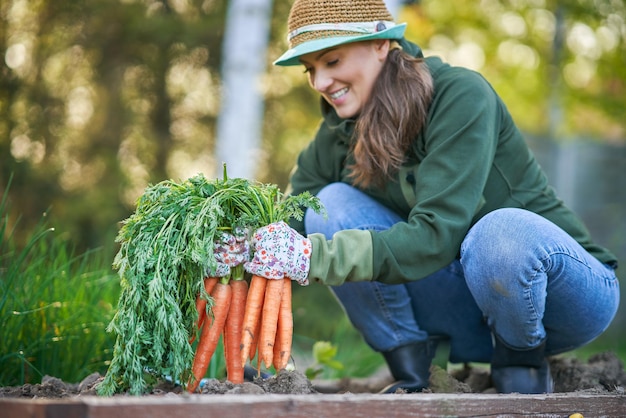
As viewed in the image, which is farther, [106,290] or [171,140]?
[171,140]

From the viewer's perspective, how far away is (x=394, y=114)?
8.67 ft

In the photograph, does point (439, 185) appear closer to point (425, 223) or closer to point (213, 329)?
point (425, 223)

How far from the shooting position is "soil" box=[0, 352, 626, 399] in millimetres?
2102

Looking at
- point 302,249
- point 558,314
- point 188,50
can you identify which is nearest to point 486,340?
point 558,314

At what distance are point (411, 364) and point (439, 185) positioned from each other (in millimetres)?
803

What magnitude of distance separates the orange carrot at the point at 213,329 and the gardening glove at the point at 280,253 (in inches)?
5.7

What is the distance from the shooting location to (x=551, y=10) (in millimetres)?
12008

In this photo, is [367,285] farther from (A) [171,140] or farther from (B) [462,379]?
(A) [171,140]

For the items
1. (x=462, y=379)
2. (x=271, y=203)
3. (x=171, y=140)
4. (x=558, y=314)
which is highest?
(x=171, y=140)

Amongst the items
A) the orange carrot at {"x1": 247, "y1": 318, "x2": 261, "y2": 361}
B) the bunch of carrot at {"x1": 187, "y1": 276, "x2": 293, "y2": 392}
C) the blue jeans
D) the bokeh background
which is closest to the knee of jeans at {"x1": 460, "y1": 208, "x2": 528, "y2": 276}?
the blue jeans

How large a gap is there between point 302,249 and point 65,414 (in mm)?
853

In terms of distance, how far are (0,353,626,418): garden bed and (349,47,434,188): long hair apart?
83 centimetres

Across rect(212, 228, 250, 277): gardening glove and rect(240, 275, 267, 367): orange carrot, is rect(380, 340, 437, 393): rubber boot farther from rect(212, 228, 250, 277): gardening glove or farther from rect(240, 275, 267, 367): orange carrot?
rect(212, 228, 250, 277): gardening glove

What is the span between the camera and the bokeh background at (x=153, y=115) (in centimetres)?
562
